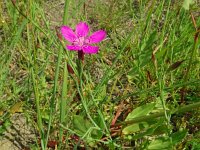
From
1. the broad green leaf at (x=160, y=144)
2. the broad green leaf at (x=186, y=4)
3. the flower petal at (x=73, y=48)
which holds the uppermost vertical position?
the broad green leaf at (x=186, y=4)

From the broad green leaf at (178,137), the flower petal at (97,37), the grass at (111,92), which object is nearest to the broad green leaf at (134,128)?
the grass at (111,92)

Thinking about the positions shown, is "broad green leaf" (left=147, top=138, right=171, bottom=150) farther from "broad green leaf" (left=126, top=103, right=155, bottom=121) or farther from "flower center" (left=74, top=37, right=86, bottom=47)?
"flower center" (left=74, top=37, right=86, bottom=47)

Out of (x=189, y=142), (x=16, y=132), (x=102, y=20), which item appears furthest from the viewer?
(x=102, y=20)

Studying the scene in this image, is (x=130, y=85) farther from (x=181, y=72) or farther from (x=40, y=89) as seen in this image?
(x=40, y=89)

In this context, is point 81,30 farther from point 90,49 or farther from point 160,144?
point 160,144

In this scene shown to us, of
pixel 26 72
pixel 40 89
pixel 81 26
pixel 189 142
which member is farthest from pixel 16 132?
pixel 189 142

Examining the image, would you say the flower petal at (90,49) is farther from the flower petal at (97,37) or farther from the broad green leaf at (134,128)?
the broad green leaf at (134,128)
